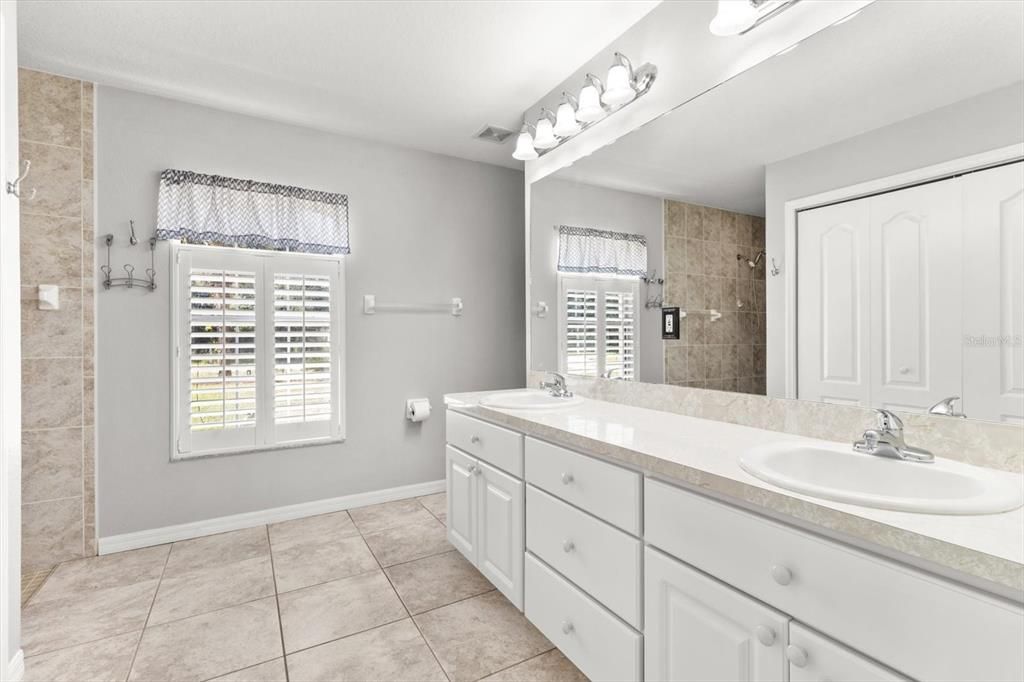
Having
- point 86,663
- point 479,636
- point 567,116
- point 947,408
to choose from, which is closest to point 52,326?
point 86,663

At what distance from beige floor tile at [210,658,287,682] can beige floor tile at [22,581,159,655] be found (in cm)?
60

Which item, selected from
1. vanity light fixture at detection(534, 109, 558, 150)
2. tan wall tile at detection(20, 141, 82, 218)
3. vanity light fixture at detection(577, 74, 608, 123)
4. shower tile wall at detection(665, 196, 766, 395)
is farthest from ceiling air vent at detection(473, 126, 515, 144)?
tan wall tile at detection(20, 141, 82, 218)

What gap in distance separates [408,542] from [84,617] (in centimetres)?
138

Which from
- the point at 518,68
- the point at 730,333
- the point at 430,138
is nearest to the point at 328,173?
the point at 430,138

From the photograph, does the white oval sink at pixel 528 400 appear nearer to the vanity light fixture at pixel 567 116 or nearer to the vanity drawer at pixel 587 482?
the vanity drawer at pixel 587 482

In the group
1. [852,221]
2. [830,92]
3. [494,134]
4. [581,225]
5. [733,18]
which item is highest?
[494,134]

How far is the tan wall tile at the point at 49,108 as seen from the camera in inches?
94.5

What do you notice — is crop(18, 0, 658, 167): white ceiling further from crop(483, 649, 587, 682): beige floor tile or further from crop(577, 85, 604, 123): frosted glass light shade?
crop(483, 649, 587, 682): beige floor tile

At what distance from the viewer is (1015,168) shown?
1046mm

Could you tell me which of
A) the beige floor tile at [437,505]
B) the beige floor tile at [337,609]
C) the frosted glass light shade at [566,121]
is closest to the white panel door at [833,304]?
the frosted glass light shade at [566,121]

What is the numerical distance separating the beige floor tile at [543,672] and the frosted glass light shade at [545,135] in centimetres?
236

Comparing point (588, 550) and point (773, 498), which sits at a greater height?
point (773, 498)

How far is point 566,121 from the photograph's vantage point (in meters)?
2.44

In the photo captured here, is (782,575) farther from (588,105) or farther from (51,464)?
(51,464)
